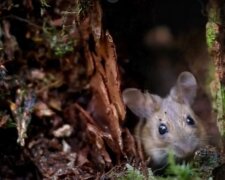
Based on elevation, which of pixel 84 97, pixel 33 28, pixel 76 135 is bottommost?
pixel 76 135

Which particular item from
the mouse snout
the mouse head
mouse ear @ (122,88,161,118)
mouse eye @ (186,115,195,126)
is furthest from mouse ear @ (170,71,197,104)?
the mouse snout

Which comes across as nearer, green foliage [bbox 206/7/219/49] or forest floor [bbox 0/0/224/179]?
green foliage [bbox 206/7/219/49]

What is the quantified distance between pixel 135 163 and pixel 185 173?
83 cm

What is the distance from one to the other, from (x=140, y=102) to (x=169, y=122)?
0.34 m

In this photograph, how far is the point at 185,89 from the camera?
13.7ft

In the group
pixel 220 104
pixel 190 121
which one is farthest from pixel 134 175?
pixel 190 121

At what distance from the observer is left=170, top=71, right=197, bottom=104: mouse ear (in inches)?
161

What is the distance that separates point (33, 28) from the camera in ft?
13.2

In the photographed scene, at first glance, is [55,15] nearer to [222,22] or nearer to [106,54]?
[106,54]

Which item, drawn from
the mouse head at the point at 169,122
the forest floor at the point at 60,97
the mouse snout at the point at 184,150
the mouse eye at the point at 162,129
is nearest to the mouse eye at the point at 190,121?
the mouse head at the point at 169,122

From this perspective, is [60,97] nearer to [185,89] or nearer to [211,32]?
[185,89]

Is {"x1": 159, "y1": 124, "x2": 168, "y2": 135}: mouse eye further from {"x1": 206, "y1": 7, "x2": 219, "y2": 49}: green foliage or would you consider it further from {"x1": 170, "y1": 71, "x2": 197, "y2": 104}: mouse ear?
{"x1": 206, "y1": 7, "x2": 219, "y2": 49}: green foliage

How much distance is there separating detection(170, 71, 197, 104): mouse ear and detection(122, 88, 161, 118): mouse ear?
0.17m

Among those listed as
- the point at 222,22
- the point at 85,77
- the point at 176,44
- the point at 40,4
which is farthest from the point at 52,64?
the point at 222,22
